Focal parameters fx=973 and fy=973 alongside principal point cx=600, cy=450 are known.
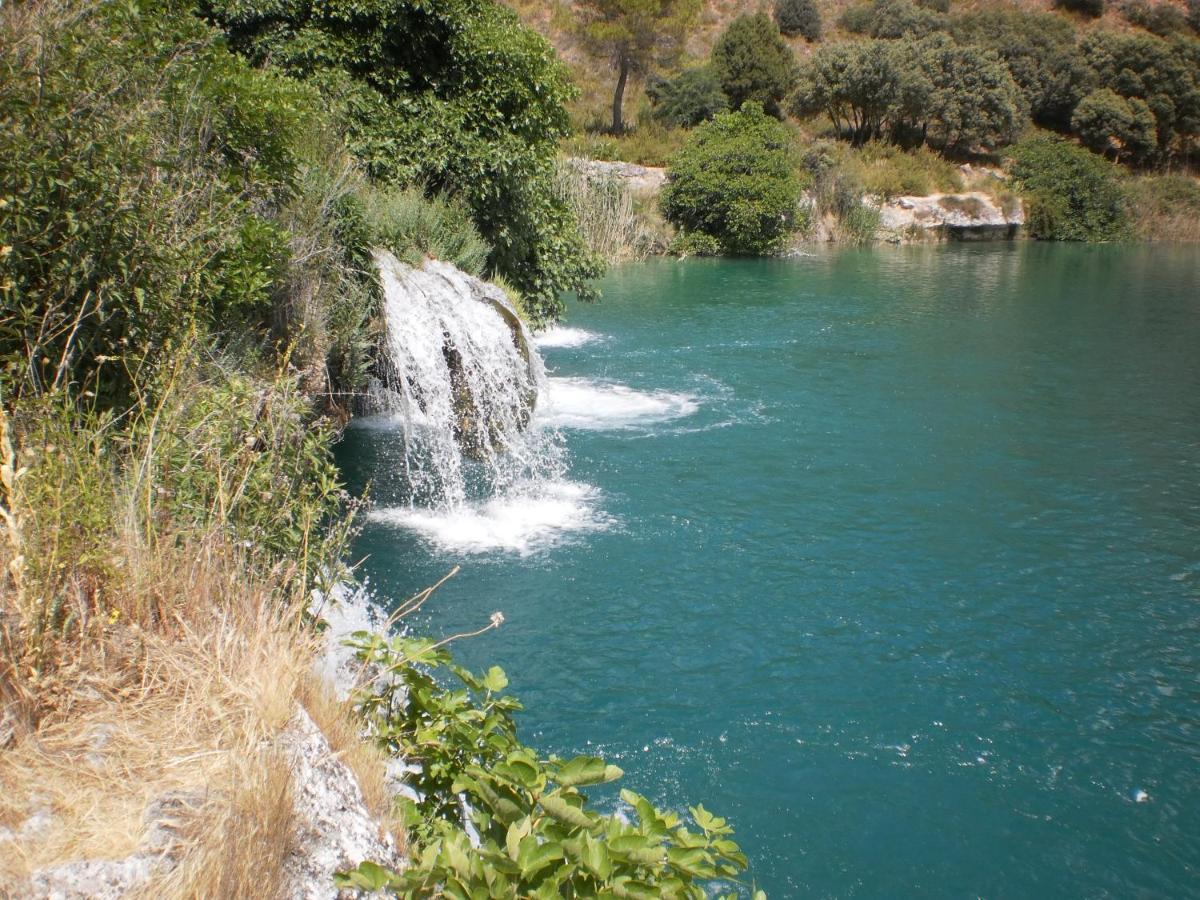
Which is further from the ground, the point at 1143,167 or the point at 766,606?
the point at 1143,167

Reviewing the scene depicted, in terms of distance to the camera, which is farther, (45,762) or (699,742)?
(699,742)

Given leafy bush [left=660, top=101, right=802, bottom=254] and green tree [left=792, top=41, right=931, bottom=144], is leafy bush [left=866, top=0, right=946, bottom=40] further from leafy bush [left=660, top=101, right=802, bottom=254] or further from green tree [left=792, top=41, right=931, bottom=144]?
leafy bush [left=660, top=101, right=802, bottom=254]

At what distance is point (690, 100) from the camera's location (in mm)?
44906

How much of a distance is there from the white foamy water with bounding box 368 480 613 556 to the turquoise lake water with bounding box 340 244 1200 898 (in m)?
0.05

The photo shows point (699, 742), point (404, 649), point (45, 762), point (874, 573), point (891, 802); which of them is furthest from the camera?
point (874, 573)

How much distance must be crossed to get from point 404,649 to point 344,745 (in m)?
0.44

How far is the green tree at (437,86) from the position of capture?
13156 millimetres

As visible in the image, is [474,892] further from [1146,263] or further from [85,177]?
[1146,263]

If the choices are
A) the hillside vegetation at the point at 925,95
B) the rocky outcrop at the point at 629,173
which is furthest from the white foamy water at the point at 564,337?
the hillside vegetation at the point at 925,95

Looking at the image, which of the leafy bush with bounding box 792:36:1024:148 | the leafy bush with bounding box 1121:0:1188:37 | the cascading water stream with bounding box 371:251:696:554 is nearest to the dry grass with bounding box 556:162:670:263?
the leafy bush with bounding box 792:36:1024:148

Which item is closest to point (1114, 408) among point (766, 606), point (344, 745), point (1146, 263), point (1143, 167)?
point (766, 606)

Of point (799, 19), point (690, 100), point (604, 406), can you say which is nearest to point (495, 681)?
point (604, 406)

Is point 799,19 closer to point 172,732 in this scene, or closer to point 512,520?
point 512,520

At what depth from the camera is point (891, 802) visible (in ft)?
18.7
